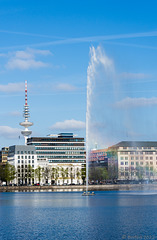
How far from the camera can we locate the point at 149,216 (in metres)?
56.2

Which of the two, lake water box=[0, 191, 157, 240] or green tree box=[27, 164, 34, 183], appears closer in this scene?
lake water box=[0, 191, 157, 240]

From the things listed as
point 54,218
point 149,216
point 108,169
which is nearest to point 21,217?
point 54,218

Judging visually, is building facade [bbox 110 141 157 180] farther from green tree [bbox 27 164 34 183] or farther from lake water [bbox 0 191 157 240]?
lake water [bbox 0 191 157 240]

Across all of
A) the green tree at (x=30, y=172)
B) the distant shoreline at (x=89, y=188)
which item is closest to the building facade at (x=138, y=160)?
the distant shoreline at (x=89, y=188)

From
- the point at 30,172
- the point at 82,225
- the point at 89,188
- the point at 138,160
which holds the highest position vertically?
the point at 138,160

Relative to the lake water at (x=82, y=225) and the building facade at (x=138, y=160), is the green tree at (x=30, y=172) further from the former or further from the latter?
the lake water at (x=82, y=225)

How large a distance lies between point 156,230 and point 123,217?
11.1 metres

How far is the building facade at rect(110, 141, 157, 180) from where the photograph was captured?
152875 millimetres

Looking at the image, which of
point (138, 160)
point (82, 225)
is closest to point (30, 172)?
point (138, 160)

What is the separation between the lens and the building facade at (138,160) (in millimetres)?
152875

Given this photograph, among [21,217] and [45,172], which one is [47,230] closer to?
[21,217]

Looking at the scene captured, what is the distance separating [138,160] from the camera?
6181 inches

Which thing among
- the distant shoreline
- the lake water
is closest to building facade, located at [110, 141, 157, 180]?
the distant shoreline

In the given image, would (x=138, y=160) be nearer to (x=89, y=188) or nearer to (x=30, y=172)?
(x=89, y=188)
